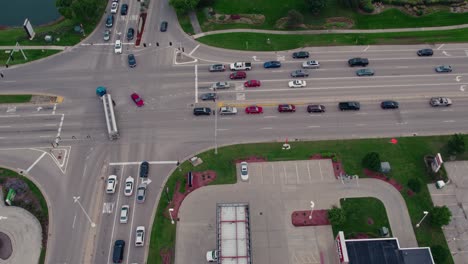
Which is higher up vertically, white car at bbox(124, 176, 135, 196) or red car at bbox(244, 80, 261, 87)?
red car at bbox(244, 80, 261, 87)

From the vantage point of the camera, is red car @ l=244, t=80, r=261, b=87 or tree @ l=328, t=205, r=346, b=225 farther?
red car @ l=244, t=80, r=261, b=87

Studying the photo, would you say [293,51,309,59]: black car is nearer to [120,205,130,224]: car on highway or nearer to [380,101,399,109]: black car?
[380,101,399,109]: black car

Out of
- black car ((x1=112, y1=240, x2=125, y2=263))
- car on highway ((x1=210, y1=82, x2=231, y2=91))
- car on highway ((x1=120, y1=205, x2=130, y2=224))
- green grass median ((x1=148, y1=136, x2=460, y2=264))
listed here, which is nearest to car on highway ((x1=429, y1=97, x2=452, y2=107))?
green grass median ((x1=148, y1=136, x2=460, y2=264))

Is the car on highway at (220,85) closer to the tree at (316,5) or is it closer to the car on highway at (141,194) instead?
the car on highway at (141,194)

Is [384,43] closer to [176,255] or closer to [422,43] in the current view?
[422,43]

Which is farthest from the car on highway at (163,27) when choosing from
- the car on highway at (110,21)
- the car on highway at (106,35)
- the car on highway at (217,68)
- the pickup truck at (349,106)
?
the pickup truck at (349,106)

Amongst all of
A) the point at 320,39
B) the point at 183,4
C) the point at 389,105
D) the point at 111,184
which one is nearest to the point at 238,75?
the point at 320,39

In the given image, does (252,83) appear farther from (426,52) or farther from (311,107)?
(426,52)
